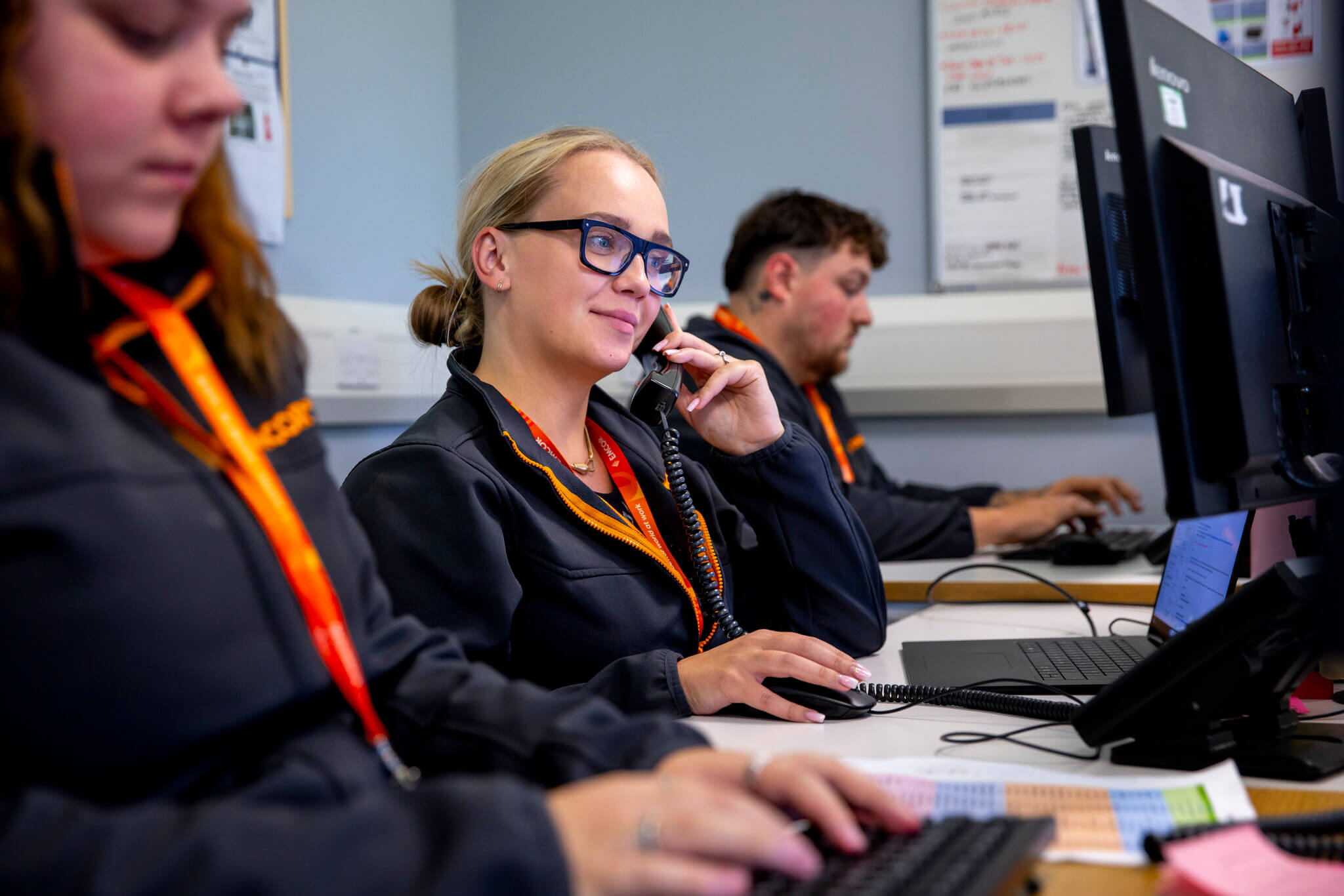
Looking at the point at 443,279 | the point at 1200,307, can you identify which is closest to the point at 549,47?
the point at 443,279

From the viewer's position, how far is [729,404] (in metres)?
1.66

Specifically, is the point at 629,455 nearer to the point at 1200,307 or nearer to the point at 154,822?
the point at 1200,307

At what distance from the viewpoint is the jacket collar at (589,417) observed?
4.52ft

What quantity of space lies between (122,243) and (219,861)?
1.26ft

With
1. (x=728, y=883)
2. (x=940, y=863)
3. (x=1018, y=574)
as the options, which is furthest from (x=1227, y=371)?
(x=1018, y=574)

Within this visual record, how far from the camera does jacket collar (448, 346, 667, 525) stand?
1379mm

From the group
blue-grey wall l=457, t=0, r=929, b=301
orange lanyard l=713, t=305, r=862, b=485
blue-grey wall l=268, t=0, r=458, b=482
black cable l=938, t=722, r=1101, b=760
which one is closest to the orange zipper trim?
black cable l=938, t=722, r=1101, b=760

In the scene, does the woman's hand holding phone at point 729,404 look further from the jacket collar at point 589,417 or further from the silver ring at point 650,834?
the silver ring at point 650,834

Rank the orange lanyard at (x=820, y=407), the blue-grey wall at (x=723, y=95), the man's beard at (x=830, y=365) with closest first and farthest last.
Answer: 1. the orange lanyard at (x=820, y=407)
2. the man's beard at (x=830, y=365)
3. the blue-grey wall at (x=723, y=95)

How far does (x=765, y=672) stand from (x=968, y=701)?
22 cm

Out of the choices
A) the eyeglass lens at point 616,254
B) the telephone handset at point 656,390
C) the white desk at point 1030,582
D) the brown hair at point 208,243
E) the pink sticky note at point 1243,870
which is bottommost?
the white desk at point 1030,582

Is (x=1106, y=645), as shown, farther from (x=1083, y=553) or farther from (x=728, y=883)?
(x=728, y=883)

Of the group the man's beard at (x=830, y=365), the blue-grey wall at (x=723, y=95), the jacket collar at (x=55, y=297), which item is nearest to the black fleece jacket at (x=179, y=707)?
the jacket collar at (x=55, y=297)

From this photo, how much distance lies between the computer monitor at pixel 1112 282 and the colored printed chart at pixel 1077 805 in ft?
1.37
